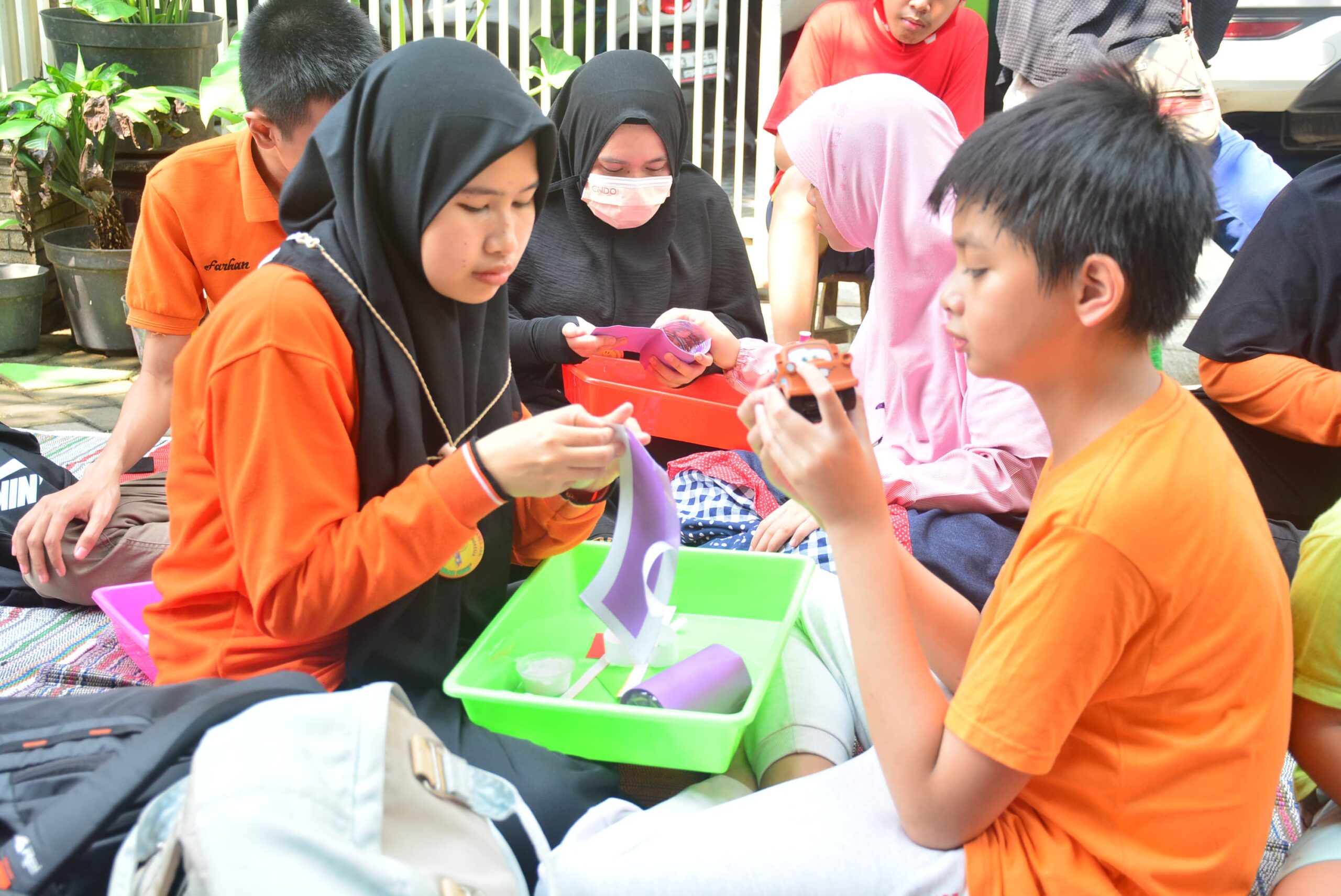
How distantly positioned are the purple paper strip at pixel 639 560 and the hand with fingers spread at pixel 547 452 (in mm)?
89

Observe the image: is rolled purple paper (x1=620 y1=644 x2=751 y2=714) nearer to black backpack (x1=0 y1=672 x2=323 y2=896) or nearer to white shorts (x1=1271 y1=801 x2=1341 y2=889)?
black backpack (x1=0 y1=672 x2=323 y2=896)

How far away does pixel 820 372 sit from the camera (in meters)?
1.36

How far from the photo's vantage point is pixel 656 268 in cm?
292

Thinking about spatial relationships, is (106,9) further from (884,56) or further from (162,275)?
(884,56)

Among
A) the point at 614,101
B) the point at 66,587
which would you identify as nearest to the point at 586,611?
the point at 66,587

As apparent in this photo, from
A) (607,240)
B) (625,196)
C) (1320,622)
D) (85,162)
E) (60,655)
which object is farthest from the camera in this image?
(85,162)

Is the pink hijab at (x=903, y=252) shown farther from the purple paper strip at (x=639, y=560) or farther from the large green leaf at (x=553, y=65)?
the large green leaf at (x=553, y=65)

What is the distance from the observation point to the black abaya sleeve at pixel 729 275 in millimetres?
3061

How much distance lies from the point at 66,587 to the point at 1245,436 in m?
2.53

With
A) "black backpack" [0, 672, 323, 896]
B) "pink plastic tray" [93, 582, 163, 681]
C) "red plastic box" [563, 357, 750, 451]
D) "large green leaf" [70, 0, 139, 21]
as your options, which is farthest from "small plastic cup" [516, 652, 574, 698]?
"large green leaf" [70, 0, 139, 21]

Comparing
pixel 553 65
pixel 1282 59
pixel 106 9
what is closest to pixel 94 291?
pixel 106 9

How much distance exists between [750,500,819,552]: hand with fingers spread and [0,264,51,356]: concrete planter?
3646 millimetres

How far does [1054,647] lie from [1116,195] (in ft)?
1.63

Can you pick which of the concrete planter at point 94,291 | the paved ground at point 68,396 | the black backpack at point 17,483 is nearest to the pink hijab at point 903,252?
the black backpack at point 17,483
